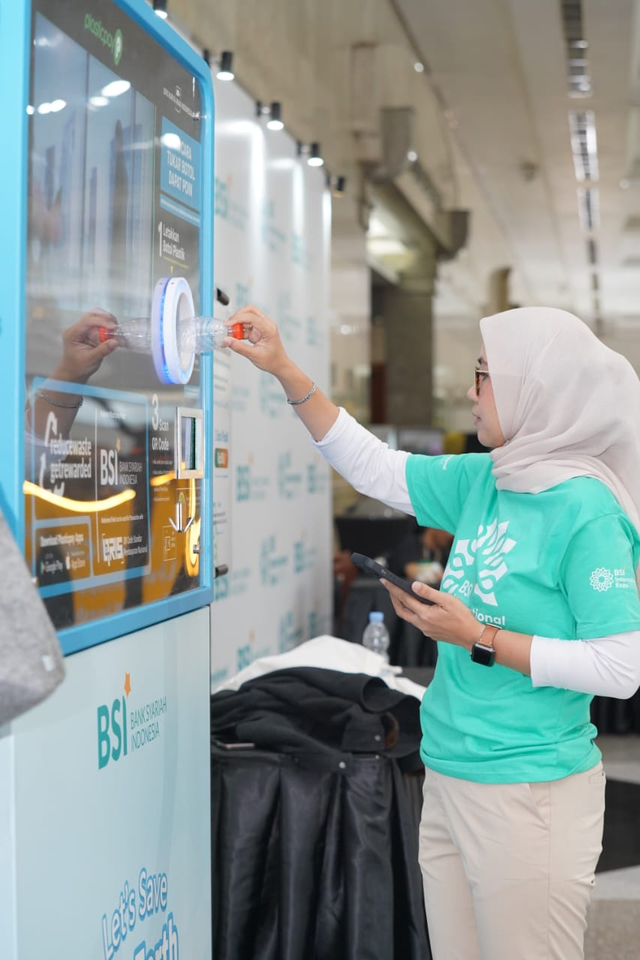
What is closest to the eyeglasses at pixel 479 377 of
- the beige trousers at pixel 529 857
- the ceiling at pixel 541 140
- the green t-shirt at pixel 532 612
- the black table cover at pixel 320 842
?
the green t-shirt at pixel 532 612

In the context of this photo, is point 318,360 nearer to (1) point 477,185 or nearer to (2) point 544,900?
(2) point 544,900

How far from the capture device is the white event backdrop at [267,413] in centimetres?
366

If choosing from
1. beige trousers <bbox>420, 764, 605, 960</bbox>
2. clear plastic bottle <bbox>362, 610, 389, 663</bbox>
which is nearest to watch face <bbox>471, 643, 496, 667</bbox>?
beige trousers <bbox>420, 764, 605, 960</bbox>

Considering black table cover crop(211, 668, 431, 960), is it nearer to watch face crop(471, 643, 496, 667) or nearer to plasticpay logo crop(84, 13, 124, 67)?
watch face crop(471, 643, 496, 667)

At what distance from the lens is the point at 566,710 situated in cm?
154

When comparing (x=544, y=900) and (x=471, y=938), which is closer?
(x=544, y=900)

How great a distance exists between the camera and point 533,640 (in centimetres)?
147

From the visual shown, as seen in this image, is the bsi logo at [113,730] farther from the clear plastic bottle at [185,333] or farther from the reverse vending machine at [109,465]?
the clear plastic bottle at [185,333]

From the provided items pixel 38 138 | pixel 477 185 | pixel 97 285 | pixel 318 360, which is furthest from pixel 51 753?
pixel 477 185

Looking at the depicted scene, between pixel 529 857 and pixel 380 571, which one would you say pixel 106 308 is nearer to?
pixel 380 571

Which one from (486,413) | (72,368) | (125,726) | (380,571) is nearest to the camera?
(72,368)

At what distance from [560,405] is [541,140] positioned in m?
10.3

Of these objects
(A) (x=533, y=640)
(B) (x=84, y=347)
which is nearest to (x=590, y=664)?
(A) (x=533, y=640)

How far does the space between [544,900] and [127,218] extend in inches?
43.0
